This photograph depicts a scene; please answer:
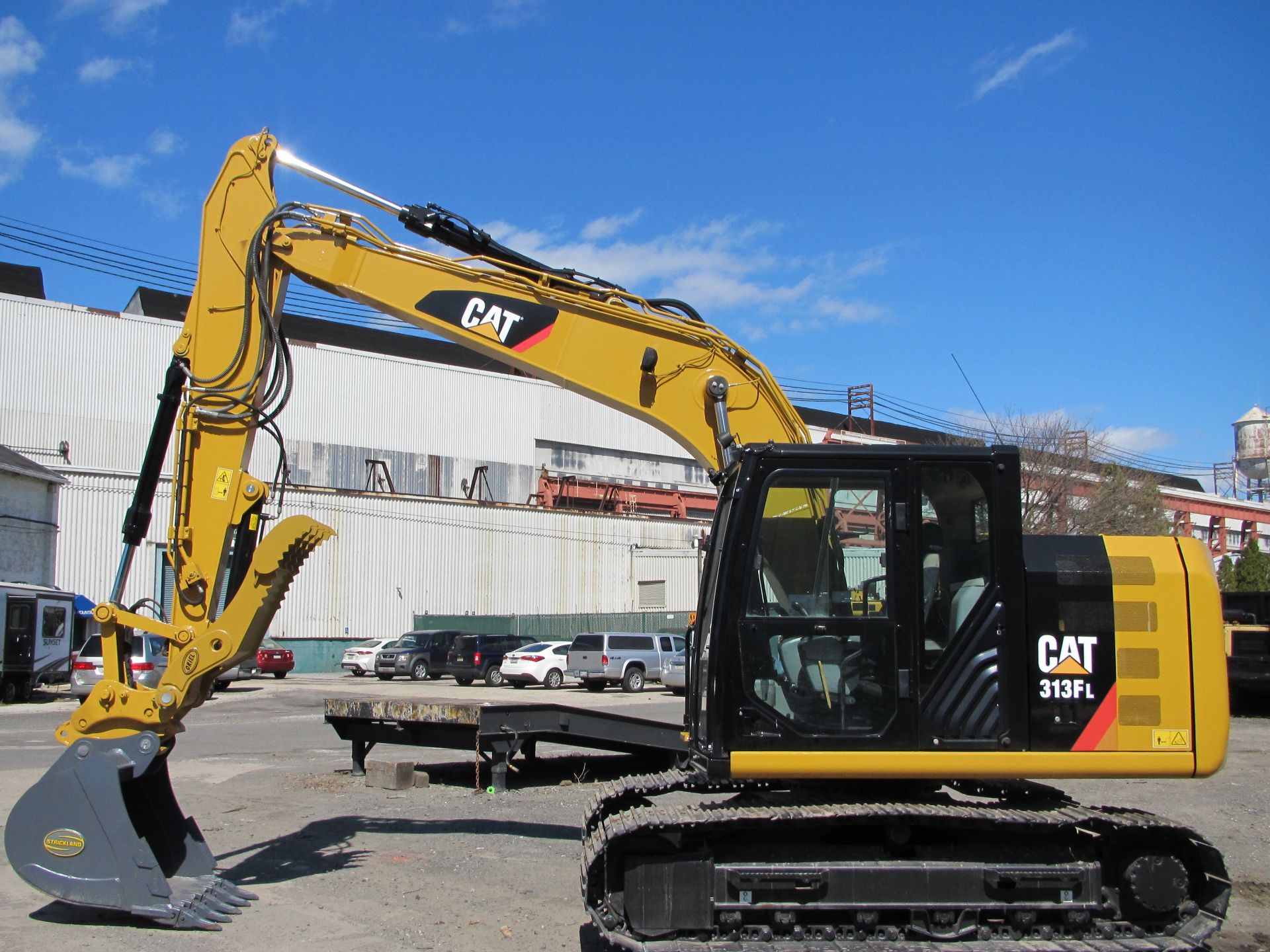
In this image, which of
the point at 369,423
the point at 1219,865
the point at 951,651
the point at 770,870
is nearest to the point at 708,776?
the point at 770,870

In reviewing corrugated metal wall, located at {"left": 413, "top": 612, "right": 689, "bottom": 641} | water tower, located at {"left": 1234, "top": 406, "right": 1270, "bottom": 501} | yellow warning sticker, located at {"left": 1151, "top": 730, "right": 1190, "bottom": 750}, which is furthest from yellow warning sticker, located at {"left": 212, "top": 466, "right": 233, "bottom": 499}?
water tower, located at {"left": 1234, "top": 406, "right": 1270, "bottom": 501}

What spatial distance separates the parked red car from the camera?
35.1 metres

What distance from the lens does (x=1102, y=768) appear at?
5.91 metres

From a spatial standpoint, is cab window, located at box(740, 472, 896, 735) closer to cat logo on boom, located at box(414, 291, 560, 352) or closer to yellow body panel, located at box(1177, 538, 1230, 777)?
yellow body panel, located at box(1177, 538, 1230, 777)

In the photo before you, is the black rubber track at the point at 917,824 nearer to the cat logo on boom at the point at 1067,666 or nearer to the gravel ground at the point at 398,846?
the cat logo on boom at the point at 1067,666

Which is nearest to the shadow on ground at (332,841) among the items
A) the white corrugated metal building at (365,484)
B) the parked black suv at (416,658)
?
the parked black suv at (416,658)

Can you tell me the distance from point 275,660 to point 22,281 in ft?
95.6

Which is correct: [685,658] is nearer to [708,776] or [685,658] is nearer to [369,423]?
[708,776]

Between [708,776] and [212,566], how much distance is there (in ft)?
11.8

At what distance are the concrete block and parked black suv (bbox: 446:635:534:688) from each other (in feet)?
69.4

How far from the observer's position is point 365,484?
4944 cm

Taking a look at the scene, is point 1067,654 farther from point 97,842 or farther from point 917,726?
point 97,842

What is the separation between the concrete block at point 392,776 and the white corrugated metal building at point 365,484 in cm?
2639

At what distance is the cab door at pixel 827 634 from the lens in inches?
228
